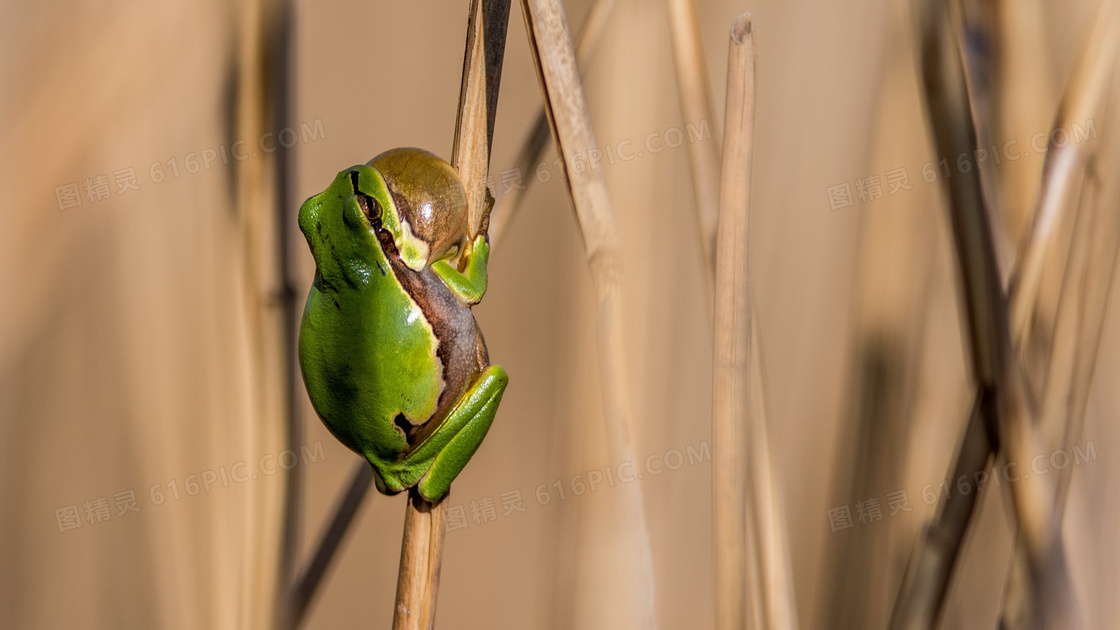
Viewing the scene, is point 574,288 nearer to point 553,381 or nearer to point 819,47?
point 553,381

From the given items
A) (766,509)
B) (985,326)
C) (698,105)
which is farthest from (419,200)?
(985,326)

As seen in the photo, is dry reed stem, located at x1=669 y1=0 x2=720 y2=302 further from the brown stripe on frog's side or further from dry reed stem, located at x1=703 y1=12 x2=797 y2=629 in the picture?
the brown stripe on frog's side

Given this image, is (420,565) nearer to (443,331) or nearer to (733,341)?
(443,331)

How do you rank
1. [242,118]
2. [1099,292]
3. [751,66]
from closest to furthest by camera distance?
[751,66], [1099,292], [242,118]

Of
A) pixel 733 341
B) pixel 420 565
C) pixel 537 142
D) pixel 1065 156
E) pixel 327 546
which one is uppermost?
pixel 537 142

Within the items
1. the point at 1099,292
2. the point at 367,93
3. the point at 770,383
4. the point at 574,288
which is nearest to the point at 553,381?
the point at 574,288

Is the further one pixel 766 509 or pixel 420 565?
pixel 766 509

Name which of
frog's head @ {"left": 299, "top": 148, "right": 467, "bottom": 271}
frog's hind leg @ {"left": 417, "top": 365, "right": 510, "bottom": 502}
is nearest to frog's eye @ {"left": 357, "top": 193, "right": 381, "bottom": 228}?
frog's head @ {"left": 299, "top": 148, "right": 467, "bottom": 271}
